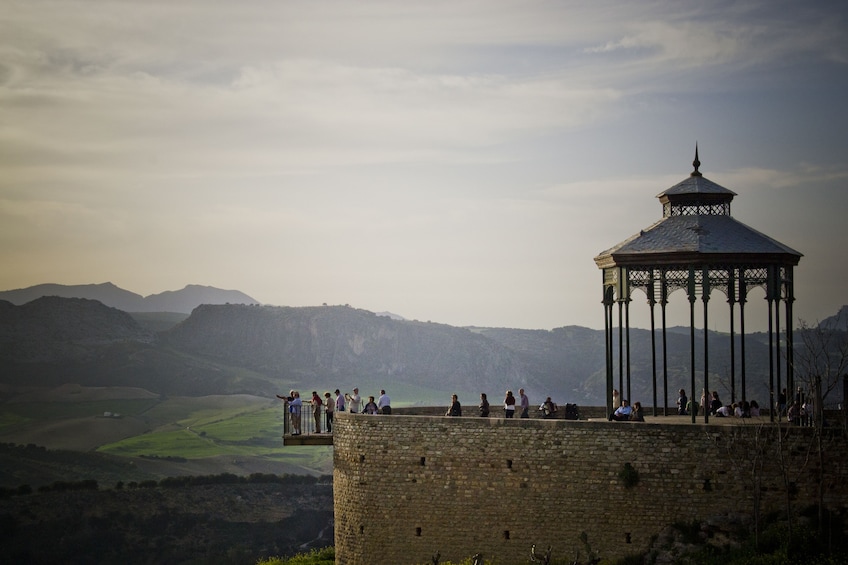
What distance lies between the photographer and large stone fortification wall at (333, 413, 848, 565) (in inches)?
1065

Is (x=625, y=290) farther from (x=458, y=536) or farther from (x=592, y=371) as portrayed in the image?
(x=592, y=371)

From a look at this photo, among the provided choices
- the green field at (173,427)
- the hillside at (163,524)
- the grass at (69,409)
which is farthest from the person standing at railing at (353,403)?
the grass at (69,409)

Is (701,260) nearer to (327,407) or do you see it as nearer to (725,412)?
(725,412)

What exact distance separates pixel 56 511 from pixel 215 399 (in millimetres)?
72461

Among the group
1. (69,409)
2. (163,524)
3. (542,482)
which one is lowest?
(163,524)

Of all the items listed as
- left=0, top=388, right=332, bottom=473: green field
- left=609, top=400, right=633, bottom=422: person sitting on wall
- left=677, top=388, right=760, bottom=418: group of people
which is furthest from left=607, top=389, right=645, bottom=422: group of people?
left=0, top=388, right=332, bottom=473: green field

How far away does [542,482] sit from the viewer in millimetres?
28734

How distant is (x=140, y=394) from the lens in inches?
6481

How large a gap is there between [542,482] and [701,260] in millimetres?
6941

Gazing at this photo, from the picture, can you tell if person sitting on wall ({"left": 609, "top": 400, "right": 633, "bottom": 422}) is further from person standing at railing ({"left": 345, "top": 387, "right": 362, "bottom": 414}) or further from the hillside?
the hillside

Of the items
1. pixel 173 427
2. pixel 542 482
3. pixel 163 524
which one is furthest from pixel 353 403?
pixel 173 427

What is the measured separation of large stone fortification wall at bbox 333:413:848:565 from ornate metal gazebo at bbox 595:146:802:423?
6.74 feet

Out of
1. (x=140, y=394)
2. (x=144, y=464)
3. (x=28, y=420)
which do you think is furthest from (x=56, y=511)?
(x=140, y=394)

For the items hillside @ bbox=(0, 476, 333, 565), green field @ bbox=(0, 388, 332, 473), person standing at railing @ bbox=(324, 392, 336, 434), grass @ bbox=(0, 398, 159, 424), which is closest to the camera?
person standing at railing @ bbox=(324, 392, 336, 434)
